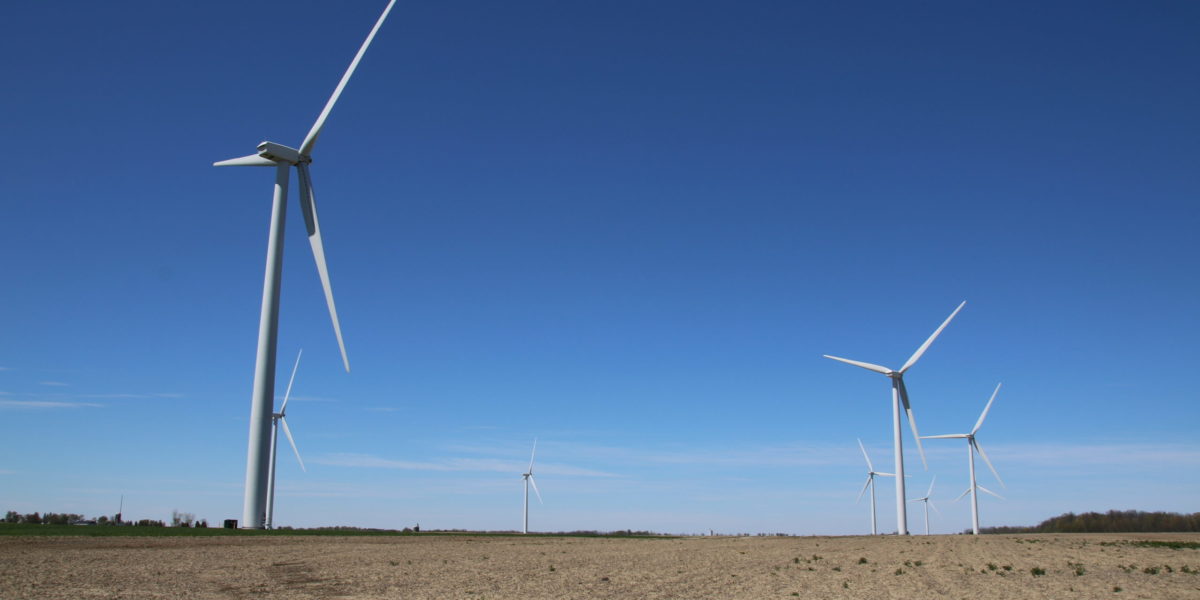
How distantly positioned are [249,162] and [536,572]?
1526 inches

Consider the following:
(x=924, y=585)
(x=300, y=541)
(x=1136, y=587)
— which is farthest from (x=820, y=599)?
(x=300, y=541)

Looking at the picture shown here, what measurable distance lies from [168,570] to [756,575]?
23513 millimetres

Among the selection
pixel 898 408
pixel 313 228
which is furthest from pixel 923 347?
pixel 313 228

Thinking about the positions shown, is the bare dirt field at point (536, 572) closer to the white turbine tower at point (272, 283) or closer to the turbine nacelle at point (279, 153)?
the white turbine tower at point (272, 283)

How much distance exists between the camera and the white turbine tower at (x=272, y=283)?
50.8m

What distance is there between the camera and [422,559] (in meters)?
41.3

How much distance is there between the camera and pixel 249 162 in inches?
2368

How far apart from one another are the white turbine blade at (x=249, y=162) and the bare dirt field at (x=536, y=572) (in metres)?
25.1

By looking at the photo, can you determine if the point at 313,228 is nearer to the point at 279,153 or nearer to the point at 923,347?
the point at 279,153

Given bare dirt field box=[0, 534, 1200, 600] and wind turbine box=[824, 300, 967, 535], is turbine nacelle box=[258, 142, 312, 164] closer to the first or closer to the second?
bare dirt field box=[0, 534, 1200, 600]

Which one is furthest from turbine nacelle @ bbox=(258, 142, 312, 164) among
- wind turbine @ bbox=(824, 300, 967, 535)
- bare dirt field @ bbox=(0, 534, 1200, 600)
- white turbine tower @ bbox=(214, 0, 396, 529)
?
wind turbine @ bbox=(824, 300, 967, 535)

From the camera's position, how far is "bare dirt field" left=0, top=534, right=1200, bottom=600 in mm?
28428

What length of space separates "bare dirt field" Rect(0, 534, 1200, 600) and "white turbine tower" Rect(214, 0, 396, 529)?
338 cm

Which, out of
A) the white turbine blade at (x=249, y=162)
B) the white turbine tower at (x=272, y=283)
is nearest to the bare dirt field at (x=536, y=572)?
the white turbine tower at (x=272, y=283)
